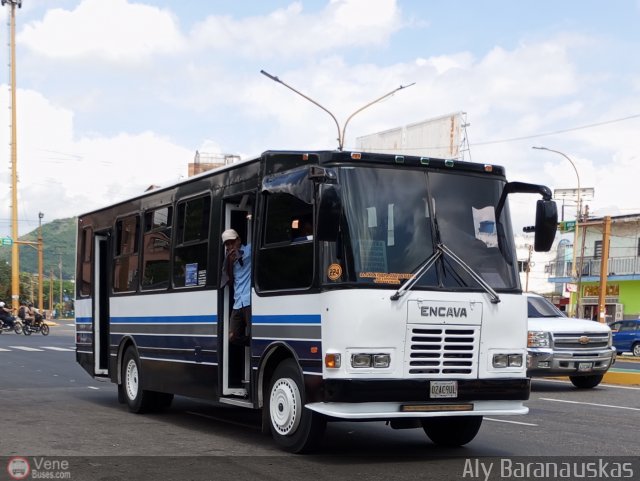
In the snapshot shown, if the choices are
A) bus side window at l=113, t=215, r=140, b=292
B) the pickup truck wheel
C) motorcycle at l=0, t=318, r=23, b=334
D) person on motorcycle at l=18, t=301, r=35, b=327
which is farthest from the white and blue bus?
motorcycle at l=0, t=318, r=23, b=334

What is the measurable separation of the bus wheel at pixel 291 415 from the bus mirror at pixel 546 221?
2.82 metres

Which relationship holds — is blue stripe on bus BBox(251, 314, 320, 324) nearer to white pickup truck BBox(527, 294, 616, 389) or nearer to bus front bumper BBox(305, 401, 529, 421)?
bus front bumper BBox(305, 401, 529, 421)

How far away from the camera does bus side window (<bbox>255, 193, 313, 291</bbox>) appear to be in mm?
9164

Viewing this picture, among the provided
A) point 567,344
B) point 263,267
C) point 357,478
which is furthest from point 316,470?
point 567,344

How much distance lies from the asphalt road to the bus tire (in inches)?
7.0

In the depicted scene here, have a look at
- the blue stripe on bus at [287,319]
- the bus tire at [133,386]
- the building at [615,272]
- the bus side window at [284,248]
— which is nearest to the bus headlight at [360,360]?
the blue stripe on bus at [287,319]

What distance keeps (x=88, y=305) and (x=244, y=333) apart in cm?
583

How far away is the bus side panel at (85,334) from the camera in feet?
50.1

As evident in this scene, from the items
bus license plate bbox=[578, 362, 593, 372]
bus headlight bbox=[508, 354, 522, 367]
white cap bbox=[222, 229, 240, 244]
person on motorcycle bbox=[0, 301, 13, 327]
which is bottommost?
person on motorcycle bbox=[0, 301, 13, 327]

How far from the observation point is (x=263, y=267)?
32.4 feet

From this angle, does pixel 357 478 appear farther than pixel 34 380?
No

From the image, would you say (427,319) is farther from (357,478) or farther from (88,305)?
(88,305)

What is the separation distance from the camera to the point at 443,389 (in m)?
8.95

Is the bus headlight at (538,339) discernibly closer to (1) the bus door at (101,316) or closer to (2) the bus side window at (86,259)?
(1) the bus door at (101,316)
